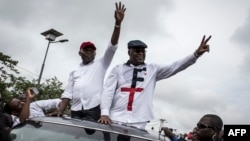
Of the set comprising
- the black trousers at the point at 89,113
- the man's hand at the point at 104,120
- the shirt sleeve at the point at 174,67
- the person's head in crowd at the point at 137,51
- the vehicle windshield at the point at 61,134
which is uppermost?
the person's head in crowd at the point at 137,51

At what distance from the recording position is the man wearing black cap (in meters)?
4.74

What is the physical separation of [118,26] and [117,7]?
0.97 feet

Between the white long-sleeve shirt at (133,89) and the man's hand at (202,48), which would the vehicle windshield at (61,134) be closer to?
the white long-sleeve shirt at (133,89)

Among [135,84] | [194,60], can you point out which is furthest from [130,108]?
[194,60]

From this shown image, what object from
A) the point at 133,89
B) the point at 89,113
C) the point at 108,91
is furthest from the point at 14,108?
the point at 133,89

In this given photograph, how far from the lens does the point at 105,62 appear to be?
5.09 metres

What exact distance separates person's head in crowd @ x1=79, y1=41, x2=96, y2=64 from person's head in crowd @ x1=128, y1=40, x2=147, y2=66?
516mm

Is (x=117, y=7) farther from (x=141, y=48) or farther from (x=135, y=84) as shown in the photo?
(x=135, y=84)

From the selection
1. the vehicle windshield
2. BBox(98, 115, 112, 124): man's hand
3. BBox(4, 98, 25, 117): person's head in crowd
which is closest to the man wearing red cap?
BBox(98, 115, 112, 124): man's hand

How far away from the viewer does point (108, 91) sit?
4.82 meters

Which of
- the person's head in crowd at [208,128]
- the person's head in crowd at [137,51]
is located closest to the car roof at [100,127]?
the person's head in crowd at [208,128]

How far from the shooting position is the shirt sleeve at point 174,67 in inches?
188

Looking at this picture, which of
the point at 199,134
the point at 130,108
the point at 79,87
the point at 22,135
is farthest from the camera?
the point at 79,87

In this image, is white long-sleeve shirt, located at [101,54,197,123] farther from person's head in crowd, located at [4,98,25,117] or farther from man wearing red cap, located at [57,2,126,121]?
person's head in crowd, located at [4,98,25,117]
